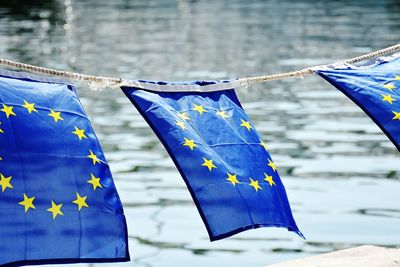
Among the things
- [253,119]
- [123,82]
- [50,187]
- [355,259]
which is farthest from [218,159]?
[253,119]

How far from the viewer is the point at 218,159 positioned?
7.00 metres

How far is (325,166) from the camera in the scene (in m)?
15.3

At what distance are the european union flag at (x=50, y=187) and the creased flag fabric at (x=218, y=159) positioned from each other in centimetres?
49

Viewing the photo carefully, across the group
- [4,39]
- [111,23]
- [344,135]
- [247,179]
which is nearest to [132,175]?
[344,135]

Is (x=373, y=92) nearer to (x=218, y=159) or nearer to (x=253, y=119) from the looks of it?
(x=218, y=159)

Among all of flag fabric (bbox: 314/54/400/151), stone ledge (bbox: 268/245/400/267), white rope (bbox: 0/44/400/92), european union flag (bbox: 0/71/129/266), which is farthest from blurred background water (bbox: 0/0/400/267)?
european union flag (bbox: 0/71/129/266)

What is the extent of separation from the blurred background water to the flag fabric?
3.27 m

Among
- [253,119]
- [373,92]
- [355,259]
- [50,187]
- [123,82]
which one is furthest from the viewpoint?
[253,119]

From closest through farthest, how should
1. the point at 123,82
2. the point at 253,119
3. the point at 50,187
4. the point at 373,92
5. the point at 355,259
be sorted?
the point at 50,187
the point at 123,82
the point at 373,92
the point at 355,259
the point at 253,119

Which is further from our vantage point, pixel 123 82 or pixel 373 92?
pixel 373 92

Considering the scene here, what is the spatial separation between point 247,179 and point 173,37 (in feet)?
97.5

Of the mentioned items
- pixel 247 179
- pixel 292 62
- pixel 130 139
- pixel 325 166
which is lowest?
pixel 247 179

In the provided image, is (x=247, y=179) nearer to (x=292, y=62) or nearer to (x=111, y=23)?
(x=292, y=62)

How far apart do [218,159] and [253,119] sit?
12330 millimetres
